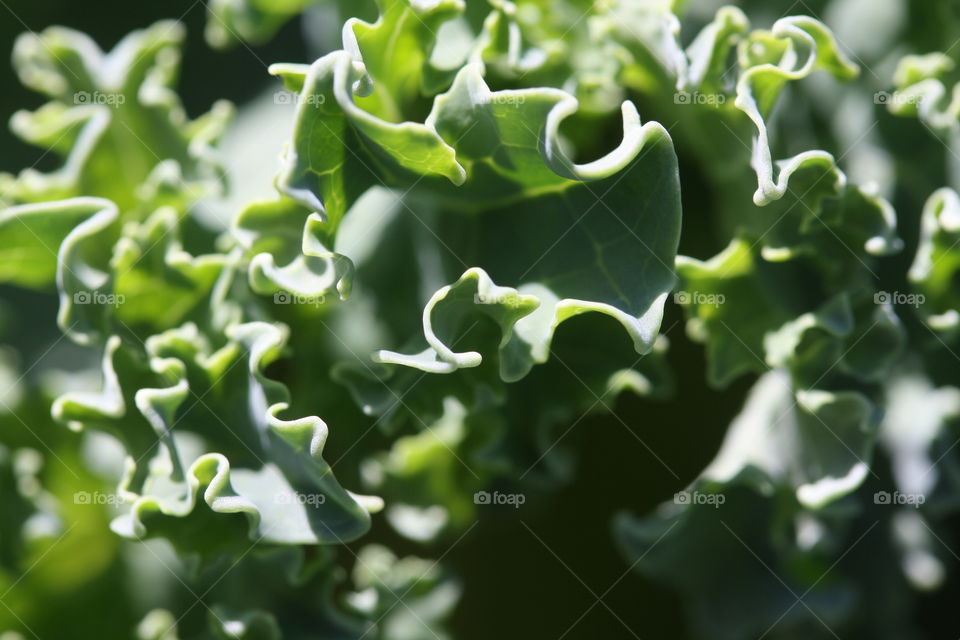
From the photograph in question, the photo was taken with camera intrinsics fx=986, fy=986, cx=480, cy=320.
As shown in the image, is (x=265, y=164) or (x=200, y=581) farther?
(x=265, y=164)

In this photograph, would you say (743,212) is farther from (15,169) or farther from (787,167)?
(15,169)

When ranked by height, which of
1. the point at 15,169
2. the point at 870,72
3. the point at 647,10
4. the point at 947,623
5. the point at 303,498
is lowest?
the point at 947,623

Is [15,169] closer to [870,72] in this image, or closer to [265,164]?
[265,164]

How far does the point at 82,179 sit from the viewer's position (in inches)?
52.2

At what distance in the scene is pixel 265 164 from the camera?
1443 millimetres

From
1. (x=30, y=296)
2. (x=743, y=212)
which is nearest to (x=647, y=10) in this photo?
(x=743, y=212)

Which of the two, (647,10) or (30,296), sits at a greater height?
(647,10)

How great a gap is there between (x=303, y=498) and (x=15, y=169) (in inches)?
42.2

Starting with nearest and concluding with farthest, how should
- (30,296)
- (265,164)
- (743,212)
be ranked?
(743,212)
(265,164)
(30,296)

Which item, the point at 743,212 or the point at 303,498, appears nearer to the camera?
the point at 303,498

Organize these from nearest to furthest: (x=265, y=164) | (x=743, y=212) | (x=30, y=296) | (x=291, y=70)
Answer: (x=291, y=70)
(x=743, y=212)
(x=265, y=164)
(x=30, y=296)

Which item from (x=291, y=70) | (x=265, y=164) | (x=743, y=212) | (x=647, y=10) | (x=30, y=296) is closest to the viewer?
(x=291, y=70)

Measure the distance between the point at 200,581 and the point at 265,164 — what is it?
592mm

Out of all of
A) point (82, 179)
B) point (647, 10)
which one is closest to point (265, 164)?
point (82, 179)
